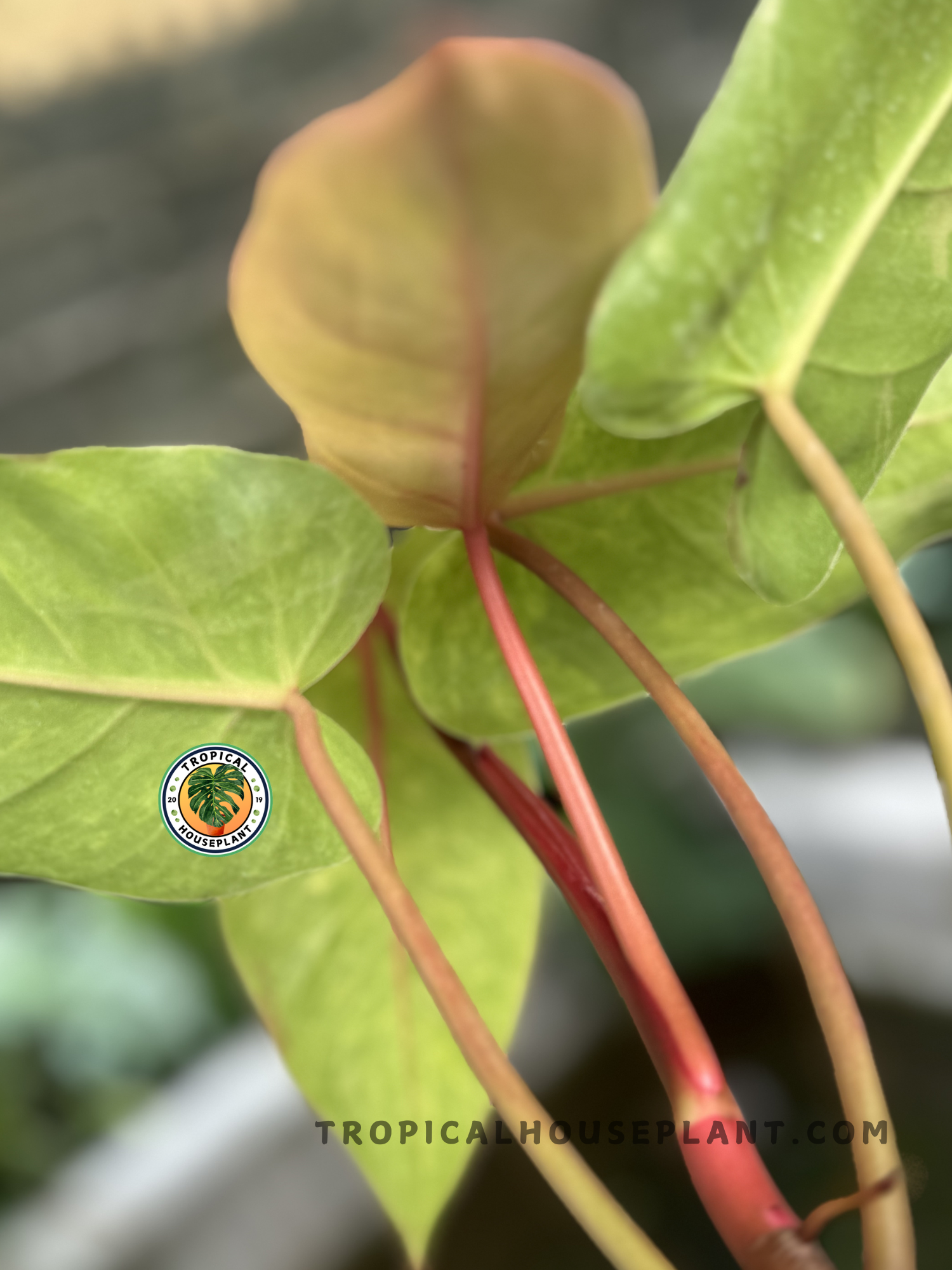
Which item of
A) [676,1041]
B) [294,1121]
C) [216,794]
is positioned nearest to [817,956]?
[676,1041]

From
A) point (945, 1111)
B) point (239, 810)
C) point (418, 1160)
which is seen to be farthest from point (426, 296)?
point (945, 1111)

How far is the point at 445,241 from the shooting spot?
0.15 metres

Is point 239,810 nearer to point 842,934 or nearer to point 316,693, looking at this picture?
point 316,693

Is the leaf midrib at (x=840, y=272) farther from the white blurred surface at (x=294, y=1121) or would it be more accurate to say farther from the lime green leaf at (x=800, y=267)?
the white blurred surface at (x=294, y=1121)

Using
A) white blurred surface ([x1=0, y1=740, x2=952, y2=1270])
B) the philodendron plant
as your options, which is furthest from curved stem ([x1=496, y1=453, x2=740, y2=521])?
white blurred surface ([x1=0, y1=740, x2=952, y2=1270])

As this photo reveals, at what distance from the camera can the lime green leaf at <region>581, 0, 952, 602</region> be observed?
0.49 feet

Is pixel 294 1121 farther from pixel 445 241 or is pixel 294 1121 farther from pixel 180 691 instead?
pixel 445 241

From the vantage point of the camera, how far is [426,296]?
153mm

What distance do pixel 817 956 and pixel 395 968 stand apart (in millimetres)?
180

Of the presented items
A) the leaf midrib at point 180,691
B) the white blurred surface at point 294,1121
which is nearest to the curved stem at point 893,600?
the leaf midrib at point 180,691

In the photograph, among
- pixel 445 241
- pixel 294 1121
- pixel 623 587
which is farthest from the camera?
pixel 294 1121

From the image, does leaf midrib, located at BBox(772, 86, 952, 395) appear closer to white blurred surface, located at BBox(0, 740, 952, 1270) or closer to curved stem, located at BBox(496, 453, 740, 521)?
curved stem, located at BBox(496, 453, 740, 521)

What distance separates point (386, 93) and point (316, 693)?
0.20 m

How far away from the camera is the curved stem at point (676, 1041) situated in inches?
6.3
